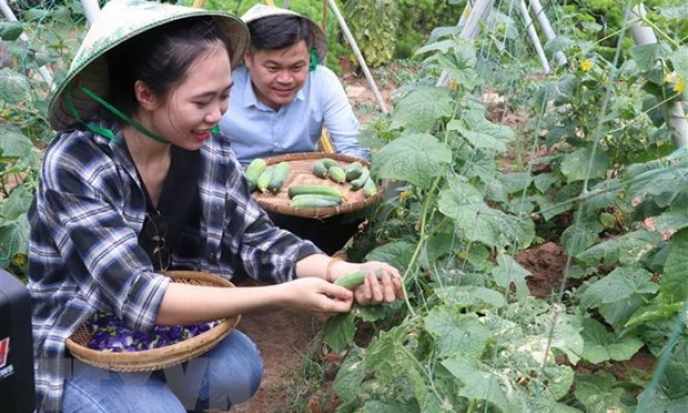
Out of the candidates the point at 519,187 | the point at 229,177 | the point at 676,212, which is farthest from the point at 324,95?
the point at 676,212

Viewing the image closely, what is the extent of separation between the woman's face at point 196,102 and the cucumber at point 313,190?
911 mm

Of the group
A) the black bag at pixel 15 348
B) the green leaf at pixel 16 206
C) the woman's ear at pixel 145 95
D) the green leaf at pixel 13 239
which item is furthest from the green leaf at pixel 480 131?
the green leaf at pixel 16 206

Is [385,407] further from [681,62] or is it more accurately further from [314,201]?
[681,62]

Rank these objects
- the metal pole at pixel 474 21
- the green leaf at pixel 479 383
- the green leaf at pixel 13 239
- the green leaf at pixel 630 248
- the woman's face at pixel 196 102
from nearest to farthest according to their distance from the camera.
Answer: the green leaf at pixel 479 383
the woman's face at pixel 196 102
the green leaf at pixel 630 248
the metal pole at pixel 474 21
the green leaf at pixel 13 239

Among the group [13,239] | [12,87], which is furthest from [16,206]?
[12,87]

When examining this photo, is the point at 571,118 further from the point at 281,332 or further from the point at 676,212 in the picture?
the point at 281,332

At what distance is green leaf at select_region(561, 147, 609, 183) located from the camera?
284 centimetres

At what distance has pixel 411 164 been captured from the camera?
6.82 ft

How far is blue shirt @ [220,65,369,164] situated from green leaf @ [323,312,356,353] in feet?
3.79

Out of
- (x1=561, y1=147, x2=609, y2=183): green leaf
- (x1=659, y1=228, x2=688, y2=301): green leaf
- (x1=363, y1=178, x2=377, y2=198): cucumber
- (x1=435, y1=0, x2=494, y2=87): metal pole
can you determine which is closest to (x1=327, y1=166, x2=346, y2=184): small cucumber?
(x1=363, y1=178, x2=377, y2=198): cucumber

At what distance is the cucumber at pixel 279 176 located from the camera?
110 inches

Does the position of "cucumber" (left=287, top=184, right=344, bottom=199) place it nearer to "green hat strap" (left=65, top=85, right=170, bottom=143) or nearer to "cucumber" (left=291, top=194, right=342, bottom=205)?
"cucumber" (left=291, top=194, right=342, bottom=205)

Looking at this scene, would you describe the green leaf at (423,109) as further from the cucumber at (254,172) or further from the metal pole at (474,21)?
the cucumber at (254,172)

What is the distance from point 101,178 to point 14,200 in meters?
1.28
